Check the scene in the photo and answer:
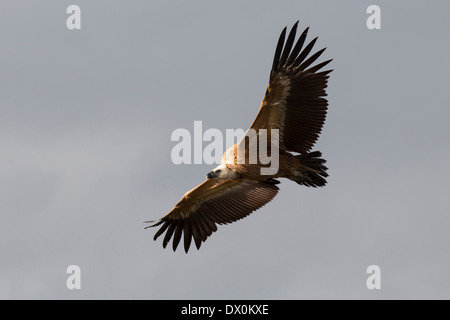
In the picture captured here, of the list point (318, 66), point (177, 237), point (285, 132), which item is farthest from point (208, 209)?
point (318, 66)

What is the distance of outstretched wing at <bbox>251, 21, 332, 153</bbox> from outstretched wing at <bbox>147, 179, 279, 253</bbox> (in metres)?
2.20

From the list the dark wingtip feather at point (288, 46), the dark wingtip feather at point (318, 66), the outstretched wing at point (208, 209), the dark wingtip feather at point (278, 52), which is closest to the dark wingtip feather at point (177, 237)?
the outstretched wing at point (208, 209)

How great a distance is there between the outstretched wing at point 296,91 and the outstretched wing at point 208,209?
7.20 feet

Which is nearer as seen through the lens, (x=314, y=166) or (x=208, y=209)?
(x=314, y=166)

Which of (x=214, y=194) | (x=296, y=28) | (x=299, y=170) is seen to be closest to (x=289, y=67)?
(x=296, y=28)

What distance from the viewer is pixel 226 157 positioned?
71.7ft

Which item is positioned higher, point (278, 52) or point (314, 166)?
point (278, 52)

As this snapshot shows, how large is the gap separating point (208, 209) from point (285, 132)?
112 inches

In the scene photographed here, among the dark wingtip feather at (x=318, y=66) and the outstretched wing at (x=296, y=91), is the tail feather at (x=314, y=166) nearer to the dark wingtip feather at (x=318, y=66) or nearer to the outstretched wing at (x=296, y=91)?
the outstretched wing at (x=296, y=91)

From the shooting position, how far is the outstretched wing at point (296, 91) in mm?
20859

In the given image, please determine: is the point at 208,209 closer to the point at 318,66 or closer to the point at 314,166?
the point at 314,166

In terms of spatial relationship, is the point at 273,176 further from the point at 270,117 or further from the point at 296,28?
the point at 296,28

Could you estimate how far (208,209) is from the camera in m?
23.1

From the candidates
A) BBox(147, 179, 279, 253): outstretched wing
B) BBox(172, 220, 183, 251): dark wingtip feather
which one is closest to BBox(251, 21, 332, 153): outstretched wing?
BBox(147, 179, 279, 253): outstretched wing
